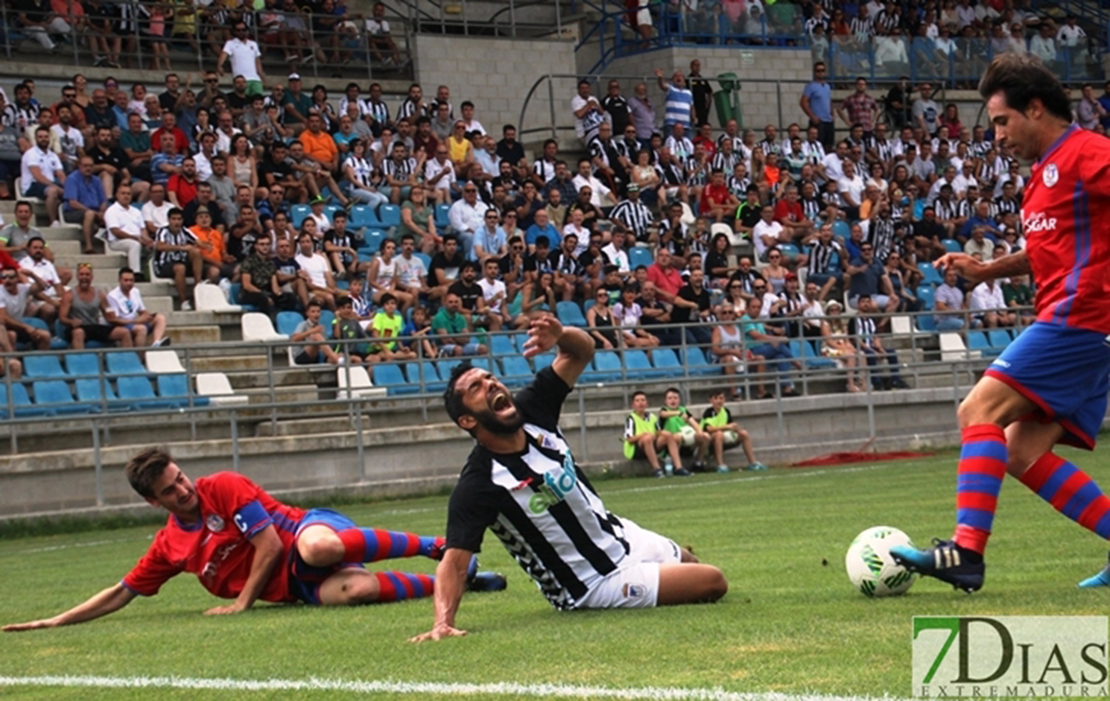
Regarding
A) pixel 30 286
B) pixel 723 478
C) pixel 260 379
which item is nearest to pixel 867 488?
pixel 723 478

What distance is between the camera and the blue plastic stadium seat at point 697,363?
23594 millimetres

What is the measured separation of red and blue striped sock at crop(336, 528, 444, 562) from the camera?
9.10 m

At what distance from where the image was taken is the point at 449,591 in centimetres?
726

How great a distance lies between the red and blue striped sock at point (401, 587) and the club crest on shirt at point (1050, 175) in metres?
4.36

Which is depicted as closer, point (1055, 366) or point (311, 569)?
point (1055, 366)

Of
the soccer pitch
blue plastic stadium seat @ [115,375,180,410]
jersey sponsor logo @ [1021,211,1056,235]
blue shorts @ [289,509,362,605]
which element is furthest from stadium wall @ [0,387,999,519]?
jersey sponsor logo @ [1021,211,1056,235]

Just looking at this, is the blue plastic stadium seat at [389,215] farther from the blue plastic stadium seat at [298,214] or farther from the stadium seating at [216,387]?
the stadium seating at [216,387]

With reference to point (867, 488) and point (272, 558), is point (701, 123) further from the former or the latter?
point (272, 558)

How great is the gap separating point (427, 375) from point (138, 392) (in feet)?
13.2

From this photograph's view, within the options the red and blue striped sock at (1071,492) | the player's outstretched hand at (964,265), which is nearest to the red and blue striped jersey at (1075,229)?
the player's outstretched hand at (964,265)

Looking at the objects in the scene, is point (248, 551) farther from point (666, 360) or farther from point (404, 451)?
point (666, 360)

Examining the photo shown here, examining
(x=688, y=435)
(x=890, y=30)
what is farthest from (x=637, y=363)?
(x=890, y=30)

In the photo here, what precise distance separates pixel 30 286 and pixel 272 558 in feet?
38.8

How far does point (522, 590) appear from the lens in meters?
9.73
